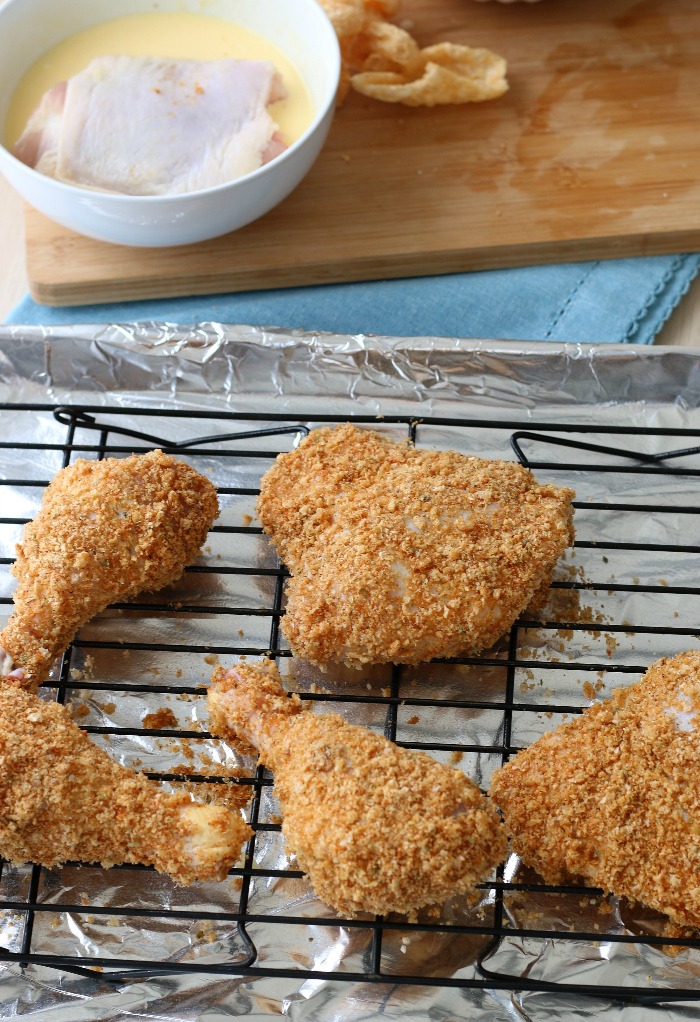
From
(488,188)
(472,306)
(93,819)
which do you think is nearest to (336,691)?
(93,819)

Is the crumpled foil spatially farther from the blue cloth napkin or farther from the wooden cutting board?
the wooden cutting board

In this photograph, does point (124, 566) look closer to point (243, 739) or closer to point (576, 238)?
point (243, 739)

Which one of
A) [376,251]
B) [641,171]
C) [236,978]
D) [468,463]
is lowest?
[236,978]

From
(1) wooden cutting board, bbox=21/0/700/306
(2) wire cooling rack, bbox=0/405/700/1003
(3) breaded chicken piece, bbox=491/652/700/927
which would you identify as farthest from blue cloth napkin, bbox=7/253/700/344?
(3) breaded chicken piece, bbox=491/652/700/927

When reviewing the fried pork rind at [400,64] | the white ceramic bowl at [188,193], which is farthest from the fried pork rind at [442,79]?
the white ceramic bowl at [188,193]

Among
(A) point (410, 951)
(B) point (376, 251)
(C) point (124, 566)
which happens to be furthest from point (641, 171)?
(A) point (410, 951)

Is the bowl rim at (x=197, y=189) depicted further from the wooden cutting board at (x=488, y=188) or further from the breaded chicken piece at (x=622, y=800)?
the breaded chicken piece at (x=622, y=800)
